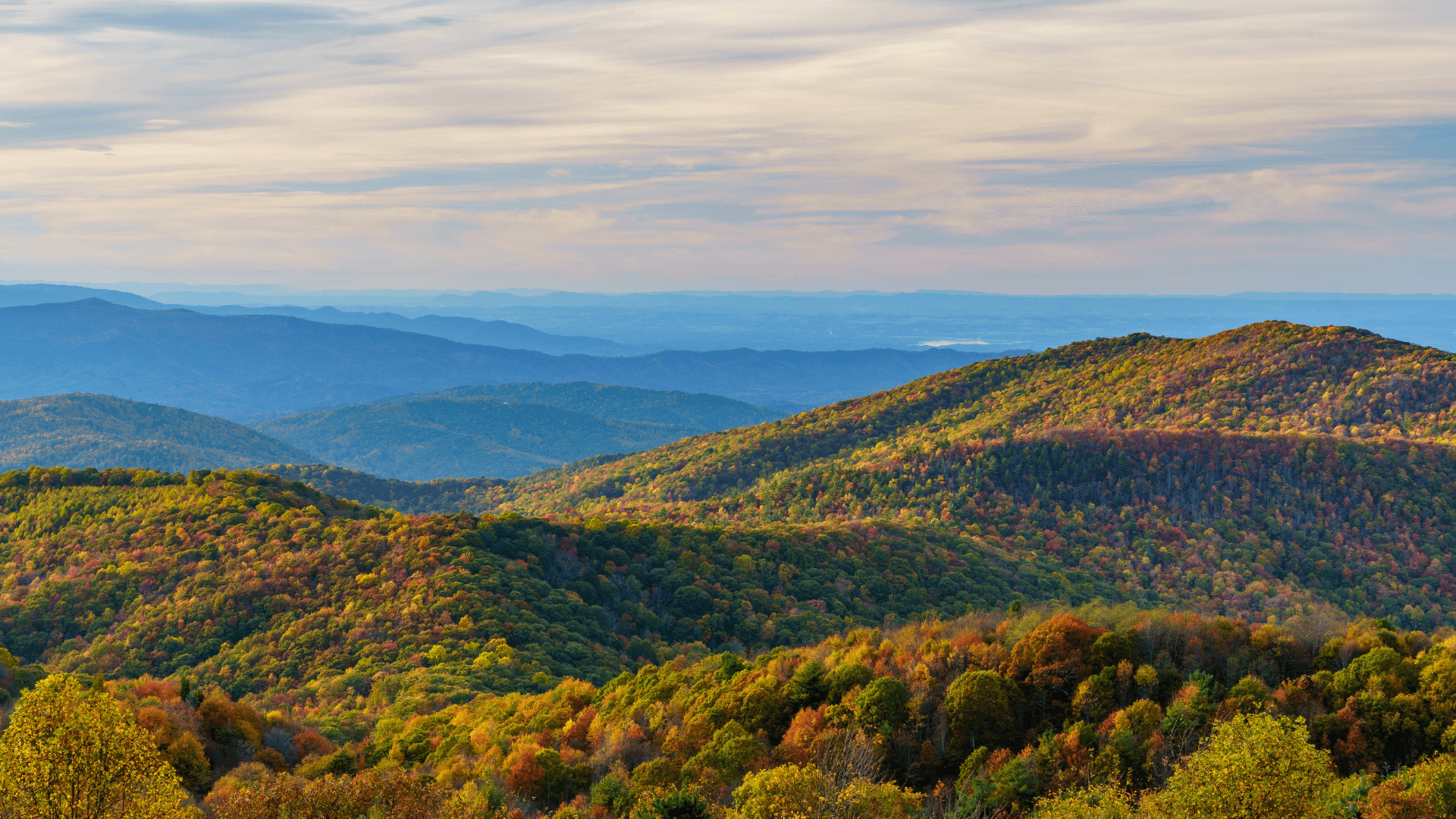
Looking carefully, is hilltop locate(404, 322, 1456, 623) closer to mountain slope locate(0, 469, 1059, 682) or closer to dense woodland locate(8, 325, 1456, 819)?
dense woodland locate(8, 325, 1456, 819)

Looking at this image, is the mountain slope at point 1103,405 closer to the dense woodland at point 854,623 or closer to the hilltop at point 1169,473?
the hilltop at point 1169,473

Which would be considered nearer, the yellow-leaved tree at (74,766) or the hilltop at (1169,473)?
the yellow-leaved tree at (74,766)

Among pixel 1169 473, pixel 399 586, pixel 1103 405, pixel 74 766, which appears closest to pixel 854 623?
pixel 399 586

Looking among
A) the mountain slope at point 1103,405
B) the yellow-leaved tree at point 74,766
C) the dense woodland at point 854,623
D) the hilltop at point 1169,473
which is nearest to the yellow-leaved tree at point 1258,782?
the dense woodland at point 854,623

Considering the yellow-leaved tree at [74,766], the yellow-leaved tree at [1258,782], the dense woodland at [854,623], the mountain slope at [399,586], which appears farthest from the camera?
the mountain slope at [399,586]

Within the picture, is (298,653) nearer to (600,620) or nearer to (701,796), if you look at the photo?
(600,620)

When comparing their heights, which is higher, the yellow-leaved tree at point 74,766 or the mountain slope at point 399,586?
the yellow-leaved tree at point 74,766
